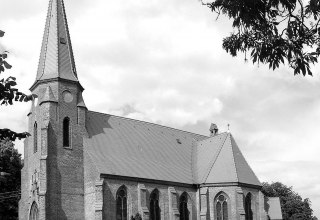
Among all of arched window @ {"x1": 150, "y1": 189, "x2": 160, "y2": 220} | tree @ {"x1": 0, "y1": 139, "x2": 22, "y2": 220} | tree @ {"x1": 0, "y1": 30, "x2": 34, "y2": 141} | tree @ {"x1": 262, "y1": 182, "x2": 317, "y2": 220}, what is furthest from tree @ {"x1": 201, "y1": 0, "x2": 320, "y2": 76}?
tree @ {"x1": 262, "y1": 182, "x2": 317, "y2": 220}

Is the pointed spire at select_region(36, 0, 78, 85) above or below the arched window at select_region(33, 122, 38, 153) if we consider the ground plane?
above

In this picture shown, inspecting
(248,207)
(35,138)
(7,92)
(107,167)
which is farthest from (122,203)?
(7,92)

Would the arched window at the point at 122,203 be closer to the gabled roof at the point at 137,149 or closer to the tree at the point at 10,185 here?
the gabled roof at the point at 137,149

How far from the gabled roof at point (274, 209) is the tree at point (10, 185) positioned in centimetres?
2538

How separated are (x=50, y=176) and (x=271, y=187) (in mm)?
50828

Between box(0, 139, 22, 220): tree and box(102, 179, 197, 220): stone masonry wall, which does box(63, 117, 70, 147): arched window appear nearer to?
box(102, 179, 197, 220): stone masonry wall

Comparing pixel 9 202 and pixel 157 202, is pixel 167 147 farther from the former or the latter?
pixel 9 202

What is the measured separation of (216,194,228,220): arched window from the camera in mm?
45750

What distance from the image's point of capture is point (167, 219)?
143 ft

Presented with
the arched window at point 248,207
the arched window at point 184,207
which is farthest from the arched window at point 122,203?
the arched window at point 248,207

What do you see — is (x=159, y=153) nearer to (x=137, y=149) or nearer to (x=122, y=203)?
(x=137, y=149)

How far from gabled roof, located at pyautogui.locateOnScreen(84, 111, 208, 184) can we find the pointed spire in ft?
15.5

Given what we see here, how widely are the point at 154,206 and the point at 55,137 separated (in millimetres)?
10436

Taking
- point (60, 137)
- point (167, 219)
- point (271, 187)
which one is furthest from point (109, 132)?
point (271, 187)
